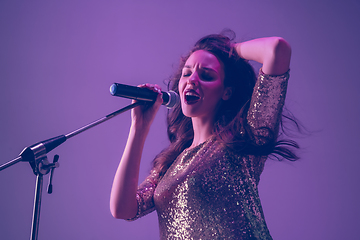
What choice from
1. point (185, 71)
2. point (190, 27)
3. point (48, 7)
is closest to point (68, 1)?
point (48, 7)

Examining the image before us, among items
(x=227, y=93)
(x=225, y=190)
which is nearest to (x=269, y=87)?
(x=227, y=93)

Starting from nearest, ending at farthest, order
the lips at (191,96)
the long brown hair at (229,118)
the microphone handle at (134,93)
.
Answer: the microphone handle at (134,93) < the long brown hair at (229,118) < the lips at (191,96)

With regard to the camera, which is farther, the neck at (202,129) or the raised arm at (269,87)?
the neck at (202,129)

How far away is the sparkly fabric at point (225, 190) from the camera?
0.97 m

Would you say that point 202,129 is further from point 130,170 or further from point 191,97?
point 130,170

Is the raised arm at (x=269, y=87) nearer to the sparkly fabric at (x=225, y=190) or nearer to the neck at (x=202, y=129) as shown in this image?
the sparkly fabric at (x=225, y=190)

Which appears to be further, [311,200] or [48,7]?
[48,7]

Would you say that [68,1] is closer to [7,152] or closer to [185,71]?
[7,152]

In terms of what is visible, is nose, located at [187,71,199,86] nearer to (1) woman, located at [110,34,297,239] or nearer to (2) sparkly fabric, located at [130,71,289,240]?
(1) woman, located at [110,34,297,239]

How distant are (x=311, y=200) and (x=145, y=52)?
1.38m

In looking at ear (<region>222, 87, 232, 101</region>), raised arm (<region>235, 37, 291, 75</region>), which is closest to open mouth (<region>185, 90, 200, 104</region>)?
ear (<region>222, 87, 232, 101</region>)

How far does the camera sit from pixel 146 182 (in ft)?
4.33

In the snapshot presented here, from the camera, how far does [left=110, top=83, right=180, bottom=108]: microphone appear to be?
2.93 feet

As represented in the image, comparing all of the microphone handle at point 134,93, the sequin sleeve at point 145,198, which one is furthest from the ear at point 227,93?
the sequin sleeve at point 145,198
